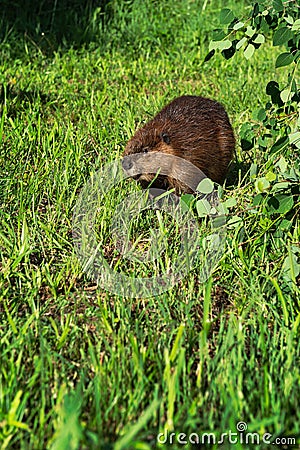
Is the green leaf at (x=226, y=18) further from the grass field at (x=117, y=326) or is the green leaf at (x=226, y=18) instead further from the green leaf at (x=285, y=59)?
the grass field at (x=117, y=326)

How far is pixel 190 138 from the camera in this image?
153 inches

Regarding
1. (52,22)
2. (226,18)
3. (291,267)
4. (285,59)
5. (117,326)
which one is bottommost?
(117,326)

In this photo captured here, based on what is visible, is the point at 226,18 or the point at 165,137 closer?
the point at 226,18

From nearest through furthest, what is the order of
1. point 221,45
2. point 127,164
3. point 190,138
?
point 221,45, point 127,164, point 190,138

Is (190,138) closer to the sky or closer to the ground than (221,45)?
closer to the ground

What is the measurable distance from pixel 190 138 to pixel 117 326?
1.68 meters

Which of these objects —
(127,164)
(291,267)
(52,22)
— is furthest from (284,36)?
(52,22)

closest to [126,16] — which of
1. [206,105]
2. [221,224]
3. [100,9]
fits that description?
[100,9]

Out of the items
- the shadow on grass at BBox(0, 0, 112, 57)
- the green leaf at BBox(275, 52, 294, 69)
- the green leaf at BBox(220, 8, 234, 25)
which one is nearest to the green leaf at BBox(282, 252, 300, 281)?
the green leaf at BBox(275, 52, 294, 69)

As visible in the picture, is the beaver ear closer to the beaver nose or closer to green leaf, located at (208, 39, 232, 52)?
the beaver nose

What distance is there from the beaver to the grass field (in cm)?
20

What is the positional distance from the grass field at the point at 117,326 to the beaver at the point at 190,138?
205 mm

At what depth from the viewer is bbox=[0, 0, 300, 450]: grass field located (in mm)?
1939

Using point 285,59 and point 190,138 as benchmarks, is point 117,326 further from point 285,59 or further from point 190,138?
point 190,138
